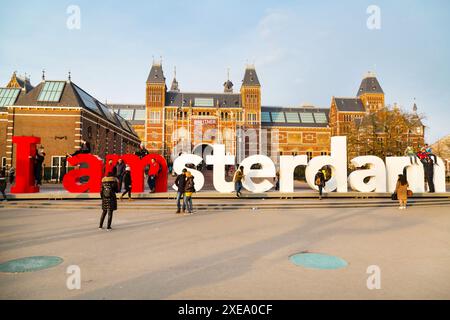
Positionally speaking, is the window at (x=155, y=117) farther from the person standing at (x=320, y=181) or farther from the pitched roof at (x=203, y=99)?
the person standing at (x=320, y=181)

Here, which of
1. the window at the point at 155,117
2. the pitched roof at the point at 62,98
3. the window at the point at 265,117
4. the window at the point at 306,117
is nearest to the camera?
the pitched roof at the point at 62,98

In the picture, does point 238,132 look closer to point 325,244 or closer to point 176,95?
point 176,95

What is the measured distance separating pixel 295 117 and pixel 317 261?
69.8 meters

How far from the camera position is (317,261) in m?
4.70

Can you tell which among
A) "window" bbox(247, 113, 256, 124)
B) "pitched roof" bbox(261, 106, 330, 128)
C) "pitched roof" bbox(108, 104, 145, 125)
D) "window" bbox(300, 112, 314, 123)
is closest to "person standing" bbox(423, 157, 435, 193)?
"window" bbox(247, 113, 256, 124)

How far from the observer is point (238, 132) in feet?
207

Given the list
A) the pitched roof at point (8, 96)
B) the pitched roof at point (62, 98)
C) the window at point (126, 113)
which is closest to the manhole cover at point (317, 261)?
the pitched roof at point (62, 98)

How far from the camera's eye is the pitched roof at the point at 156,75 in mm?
62656

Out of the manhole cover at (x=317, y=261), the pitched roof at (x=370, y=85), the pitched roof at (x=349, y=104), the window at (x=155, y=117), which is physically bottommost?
the manhole cover at (x=317, y=261)

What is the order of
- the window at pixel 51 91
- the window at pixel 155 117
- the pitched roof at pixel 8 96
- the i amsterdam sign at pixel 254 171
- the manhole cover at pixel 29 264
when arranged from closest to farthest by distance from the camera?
the manhole cover at pixel 29 264, the i amsterdam sign at pixel 254 171, the window at pixel 51 91, the pitched roof at pixel 8 96, the window at pixel 155 117

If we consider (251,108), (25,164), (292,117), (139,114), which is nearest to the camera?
(25,164)

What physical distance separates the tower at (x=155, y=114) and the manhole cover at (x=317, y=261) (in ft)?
195

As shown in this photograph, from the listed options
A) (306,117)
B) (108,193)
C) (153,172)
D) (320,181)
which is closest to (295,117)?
(306,117)

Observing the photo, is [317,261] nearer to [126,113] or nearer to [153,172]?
[153,172]
